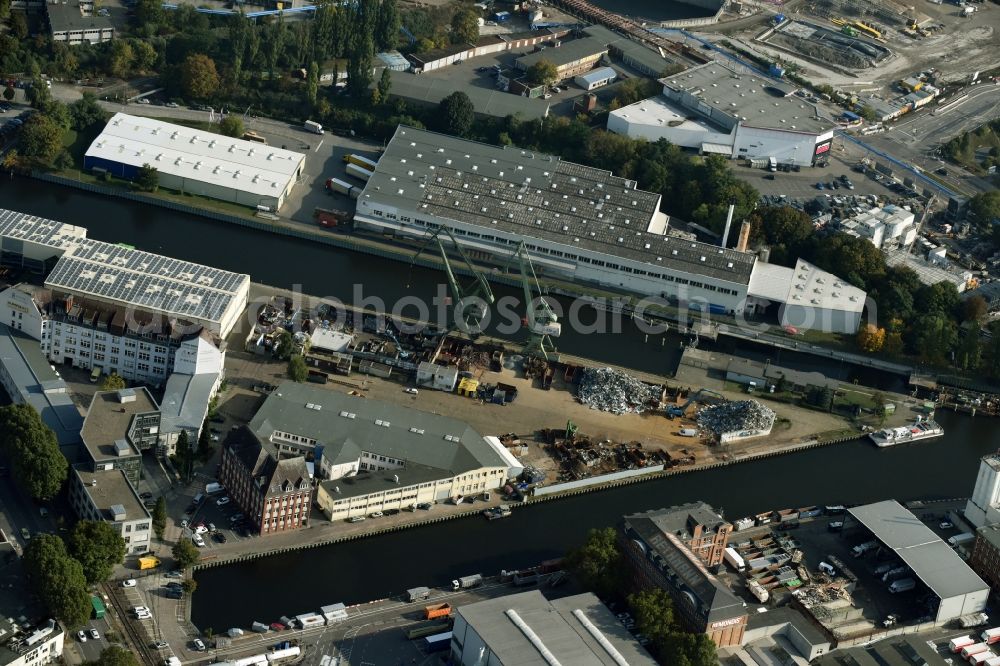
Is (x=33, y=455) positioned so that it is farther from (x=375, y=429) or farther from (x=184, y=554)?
(x=375, y=429)

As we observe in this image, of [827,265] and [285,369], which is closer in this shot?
[285,369]

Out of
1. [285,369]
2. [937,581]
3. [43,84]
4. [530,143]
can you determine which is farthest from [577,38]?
[937,581]

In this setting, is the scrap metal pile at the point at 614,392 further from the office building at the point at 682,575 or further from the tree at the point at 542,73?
Result: the tree at the point at 542,73

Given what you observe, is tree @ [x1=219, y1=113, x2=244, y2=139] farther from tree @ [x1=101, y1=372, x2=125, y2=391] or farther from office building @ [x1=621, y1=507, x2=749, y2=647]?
office building @ [x1=621, y1=507, x2=749, y2=647]

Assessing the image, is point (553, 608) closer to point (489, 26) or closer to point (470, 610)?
point (470, 610)

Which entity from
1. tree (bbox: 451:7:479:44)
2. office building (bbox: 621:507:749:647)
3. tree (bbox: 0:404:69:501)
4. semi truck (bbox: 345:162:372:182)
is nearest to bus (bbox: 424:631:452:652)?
office building (bbox: 621:507:749:647)

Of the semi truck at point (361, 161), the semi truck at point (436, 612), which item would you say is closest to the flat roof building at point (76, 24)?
the semi truck at point (361, 161)
